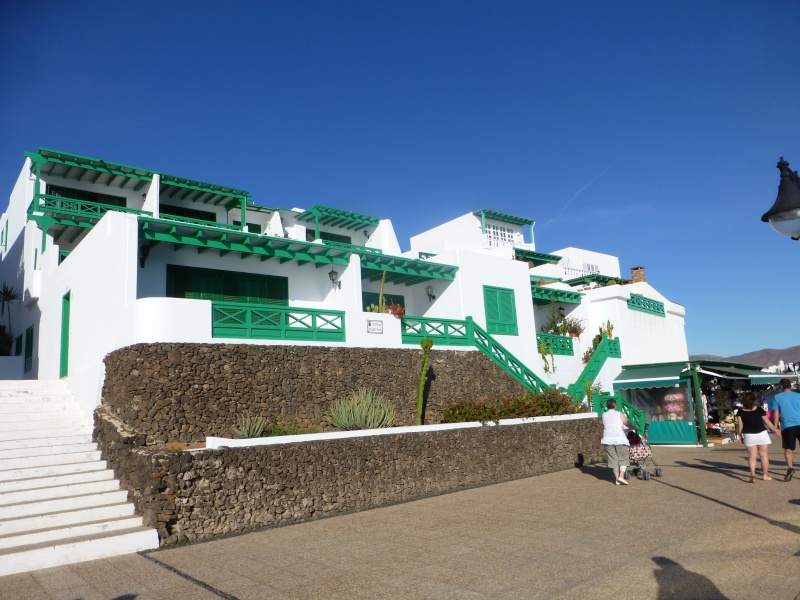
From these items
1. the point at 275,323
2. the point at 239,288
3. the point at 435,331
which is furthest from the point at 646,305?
the point at 275,323

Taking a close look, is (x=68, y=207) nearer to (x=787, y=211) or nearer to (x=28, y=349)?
(x=28, y=349)

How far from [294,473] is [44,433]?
5.20m

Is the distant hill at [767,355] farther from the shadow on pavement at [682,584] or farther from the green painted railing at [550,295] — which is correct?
the shadow on pavement at [682,584]

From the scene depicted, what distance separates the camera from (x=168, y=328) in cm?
1151

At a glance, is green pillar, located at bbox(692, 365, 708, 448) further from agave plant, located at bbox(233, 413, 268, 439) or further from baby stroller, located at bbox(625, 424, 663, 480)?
agave plant, located at bbox(233, 413, 268, 439)

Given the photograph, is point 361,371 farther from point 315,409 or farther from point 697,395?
point 697,395

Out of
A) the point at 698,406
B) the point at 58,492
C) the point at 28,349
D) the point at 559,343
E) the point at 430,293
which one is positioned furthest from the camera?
the point at 559,343

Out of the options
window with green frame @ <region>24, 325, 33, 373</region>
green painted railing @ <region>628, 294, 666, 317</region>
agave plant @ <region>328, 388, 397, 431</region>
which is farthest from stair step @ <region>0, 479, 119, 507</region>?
green painted railing @ <region>628, 294, 666, 317</region>

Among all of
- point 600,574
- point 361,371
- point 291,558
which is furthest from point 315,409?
point 600,574

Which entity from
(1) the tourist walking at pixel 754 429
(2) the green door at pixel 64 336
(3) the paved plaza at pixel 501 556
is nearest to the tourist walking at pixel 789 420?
(1) the tourist walking at pixel 754 429

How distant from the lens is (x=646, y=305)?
83.9 feet

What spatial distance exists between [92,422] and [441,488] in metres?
7.15

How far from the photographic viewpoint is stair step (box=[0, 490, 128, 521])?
8.37 meters

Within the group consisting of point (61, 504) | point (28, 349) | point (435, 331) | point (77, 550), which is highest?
point (28, 349)
